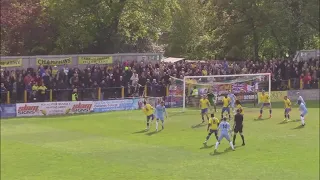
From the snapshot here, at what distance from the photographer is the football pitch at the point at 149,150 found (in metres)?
20.8

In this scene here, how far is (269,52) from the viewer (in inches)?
2581

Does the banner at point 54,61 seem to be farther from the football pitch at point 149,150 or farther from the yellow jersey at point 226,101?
the yellow jersey at point 226,101

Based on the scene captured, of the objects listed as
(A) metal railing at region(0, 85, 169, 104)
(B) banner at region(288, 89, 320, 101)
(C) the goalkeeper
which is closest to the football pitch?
(C) the goalkeeper

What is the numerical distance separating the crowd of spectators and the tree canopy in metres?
9.19


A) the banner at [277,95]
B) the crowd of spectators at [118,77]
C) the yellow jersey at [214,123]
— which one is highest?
the crowd of spectators at [118,77]

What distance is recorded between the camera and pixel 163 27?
55062mm

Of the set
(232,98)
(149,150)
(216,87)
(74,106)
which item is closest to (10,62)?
(74,106)

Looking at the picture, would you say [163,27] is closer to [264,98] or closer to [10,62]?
[10,62]

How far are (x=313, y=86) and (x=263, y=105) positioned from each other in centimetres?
1355

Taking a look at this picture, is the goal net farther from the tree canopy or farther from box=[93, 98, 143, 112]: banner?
the tree canopy

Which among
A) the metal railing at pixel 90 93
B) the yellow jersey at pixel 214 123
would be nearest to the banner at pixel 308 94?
the metal railing at pixel 90 93

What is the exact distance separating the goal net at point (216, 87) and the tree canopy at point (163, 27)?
1196 centimetres

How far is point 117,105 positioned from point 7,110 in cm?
821

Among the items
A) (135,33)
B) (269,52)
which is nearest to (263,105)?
(135,33)
